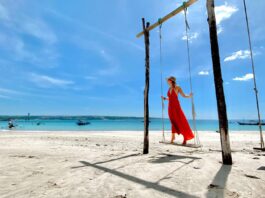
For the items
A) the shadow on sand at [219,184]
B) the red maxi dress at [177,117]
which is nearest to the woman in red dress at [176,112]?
the red maxi dress at [177,117]

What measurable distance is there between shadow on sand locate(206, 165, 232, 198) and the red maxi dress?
3.58m

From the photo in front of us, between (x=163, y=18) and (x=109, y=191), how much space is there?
6878 millimetres

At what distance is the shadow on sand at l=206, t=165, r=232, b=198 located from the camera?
136 inches

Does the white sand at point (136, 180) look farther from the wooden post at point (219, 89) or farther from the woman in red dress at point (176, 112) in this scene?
the woman in red dress at point (176, 112)

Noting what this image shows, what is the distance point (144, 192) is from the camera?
3.59 metres

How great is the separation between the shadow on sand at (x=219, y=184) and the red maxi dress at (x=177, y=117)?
3.58 meters

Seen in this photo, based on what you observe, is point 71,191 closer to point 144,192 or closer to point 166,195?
point 144,192

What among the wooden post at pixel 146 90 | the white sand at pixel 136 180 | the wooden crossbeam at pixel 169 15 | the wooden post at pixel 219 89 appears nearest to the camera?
the white sand at pixel 136 180

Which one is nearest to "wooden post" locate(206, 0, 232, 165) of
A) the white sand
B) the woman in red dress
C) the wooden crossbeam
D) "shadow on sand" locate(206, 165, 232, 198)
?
the white sand

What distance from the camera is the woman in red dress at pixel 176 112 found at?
8570 millimetres

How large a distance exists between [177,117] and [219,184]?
481 centimetres

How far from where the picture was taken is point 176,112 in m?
8.66

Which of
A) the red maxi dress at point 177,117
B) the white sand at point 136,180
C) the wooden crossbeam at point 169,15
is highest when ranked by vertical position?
the wooden crossbeam at point 169,15

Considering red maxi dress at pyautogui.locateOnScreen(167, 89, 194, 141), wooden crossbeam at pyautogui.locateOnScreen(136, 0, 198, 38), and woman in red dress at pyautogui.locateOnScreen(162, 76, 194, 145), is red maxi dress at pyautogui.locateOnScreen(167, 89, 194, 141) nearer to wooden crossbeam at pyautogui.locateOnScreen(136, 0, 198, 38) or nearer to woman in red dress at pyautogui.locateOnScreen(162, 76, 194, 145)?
woman in red dress at pyautogui.locateOnScreen(162, 76, 194, 145)
